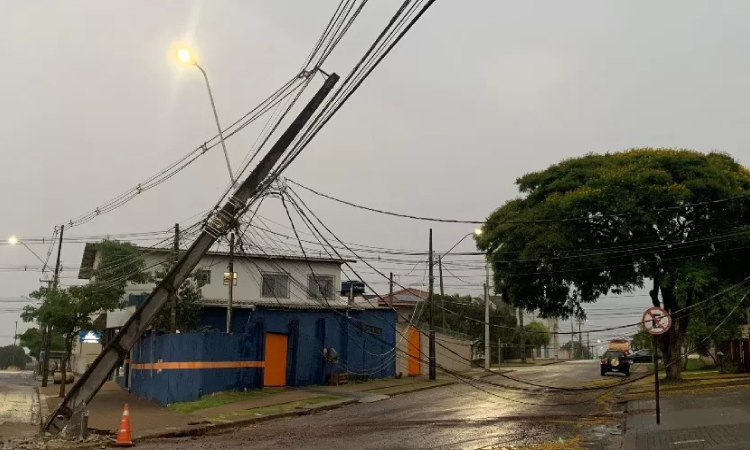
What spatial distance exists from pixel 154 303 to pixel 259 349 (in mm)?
11156

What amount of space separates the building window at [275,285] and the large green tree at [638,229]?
1401cm

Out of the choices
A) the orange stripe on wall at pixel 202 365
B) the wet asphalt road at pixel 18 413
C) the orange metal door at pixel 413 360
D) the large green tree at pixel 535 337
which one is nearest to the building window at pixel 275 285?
the orange metal door at pixel 413 360

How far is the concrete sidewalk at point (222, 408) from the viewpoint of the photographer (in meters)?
16.2

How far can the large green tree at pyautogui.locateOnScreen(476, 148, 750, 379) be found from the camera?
23.0 metres

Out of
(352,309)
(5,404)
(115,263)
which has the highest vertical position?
(115,263)

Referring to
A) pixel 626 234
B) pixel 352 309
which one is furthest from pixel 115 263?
pixel 626 234

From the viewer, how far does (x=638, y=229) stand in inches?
911

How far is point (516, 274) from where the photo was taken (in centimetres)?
2573

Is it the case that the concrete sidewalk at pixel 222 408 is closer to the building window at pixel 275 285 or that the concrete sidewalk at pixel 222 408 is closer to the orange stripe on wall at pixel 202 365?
the orange stripe on wall at pixel 202 365

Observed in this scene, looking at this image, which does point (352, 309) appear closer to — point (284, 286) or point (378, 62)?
point (284, 286)

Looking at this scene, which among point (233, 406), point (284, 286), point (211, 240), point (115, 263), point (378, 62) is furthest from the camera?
point (284, 286)

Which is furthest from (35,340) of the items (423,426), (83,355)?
(423,426)

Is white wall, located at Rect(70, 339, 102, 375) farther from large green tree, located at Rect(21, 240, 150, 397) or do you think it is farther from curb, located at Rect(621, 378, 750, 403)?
curb, located at Rect(621, 378, 750, 403)

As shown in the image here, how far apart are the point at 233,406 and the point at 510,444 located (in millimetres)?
10452
